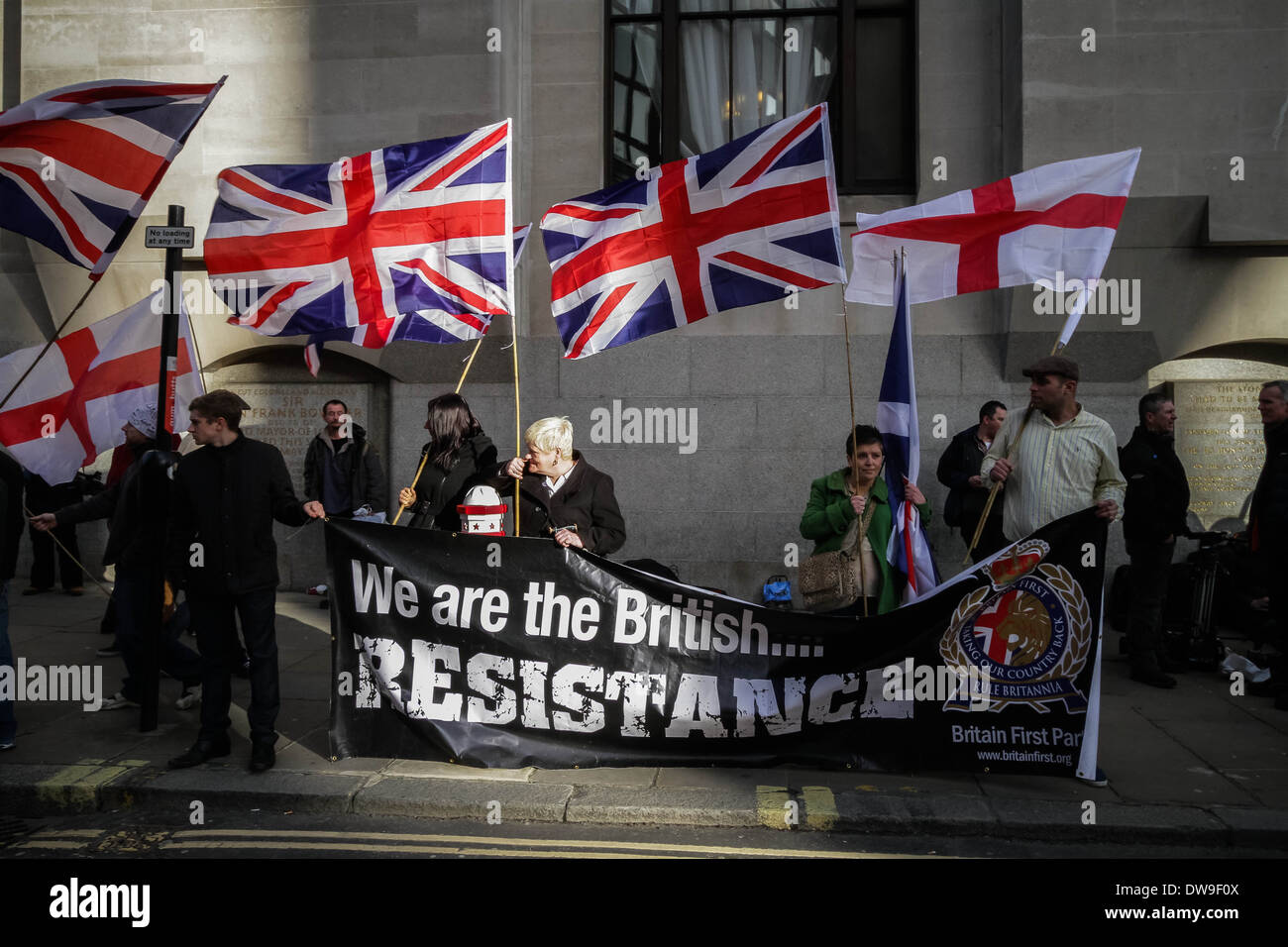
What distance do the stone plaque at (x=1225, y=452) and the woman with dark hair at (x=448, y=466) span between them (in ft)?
21.9

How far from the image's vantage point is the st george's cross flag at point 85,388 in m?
6.40

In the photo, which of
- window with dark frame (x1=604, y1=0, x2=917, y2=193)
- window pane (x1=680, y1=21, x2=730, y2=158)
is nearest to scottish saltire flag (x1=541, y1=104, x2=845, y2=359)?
window with dark frame (x1=604, y1=0, x2=917, y2=193)

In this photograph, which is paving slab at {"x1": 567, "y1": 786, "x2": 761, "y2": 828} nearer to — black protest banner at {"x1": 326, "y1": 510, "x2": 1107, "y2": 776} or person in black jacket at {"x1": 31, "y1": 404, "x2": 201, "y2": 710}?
black protest banner at {"x1": 326, "y1": 510, "x2": 1107, "y2": 776}

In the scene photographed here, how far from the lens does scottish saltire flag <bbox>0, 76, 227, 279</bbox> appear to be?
6180mm

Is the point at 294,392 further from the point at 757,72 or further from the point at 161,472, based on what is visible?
the point at 757,72

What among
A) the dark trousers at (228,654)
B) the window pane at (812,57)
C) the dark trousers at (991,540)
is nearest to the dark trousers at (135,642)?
the dark trousers at (228,654)

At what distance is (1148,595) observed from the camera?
750 centimetres

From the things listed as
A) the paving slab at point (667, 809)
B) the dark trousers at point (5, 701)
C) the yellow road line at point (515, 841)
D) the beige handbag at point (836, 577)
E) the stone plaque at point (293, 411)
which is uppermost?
the stone plaque at point (293, 411)

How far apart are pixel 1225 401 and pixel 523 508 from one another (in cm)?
710

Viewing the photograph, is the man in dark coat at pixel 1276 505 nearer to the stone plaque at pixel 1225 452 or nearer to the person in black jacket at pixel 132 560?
the stone plaque at pixel 1225 452

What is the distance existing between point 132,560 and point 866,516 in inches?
184

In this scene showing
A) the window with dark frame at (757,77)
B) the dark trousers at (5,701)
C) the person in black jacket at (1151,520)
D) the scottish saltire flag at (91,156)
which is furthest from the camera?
the window with dark frame at (757,77)
